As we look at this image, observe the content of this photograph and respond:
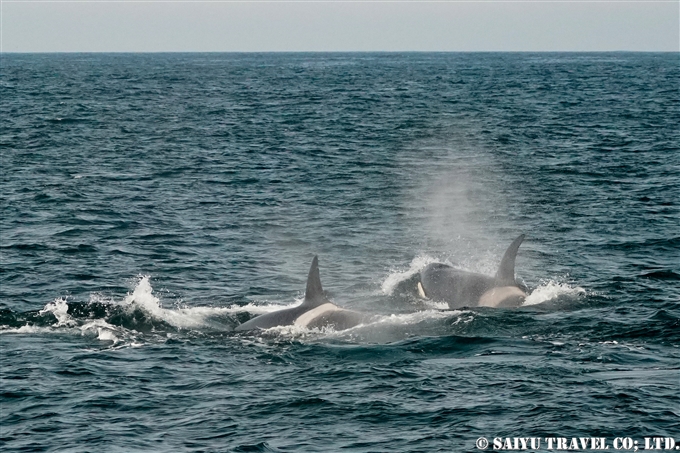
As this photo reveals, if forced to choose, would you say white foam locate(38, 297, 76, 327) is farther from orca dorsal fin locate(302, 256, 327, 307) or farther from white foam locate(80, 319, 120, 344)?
orca dorsal fin locate(302, 256, 327, 307)

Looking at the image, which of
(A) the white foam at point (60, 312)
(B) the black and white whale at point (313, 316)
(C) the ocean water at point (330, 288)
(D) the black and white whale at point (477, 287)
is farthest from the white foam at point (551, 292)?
(A) the white foam at point (60, 312)

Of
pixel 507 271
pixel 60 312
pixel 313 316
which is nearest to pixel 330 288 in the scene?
pixel 313 316

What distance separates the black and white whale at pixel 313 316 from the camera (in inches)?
925

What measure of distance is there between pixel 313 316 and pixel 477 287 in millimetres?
5027

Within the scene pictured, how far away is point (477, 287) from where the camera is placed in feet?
86.2

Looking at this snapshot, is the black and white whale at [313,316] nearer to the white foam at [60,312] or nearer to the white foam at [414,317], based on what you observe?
the white foam at [414,317]

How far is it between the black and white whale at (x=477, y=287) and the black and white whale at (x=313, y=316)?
3.44 meters

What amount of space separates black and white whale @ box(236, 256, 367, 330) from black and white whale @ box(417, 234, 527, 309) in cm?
344

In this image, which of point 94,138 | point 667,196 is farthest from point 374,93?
point 667,196

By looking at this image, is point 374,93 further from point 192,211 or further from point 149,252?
point 149,252

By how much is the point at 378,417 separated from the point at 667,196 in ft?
90.3

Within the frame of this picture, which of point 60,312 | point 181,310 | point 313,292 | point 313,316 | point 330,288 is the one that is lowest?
point 330,288

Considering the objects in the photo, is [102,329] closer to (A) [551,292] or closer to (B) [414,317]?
(B) [414,317]

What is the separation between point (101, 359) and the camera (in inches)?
850
